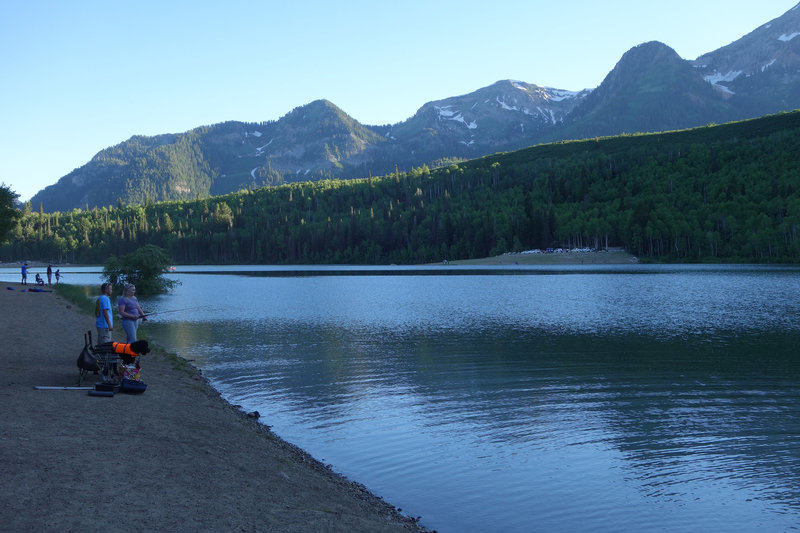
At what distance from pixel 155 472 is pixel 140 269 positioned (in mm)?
81386

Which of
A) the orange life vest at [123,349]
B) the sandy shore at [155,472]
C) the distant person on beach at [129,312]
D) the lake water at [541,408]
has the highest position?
the distant person on beach at [129,312]

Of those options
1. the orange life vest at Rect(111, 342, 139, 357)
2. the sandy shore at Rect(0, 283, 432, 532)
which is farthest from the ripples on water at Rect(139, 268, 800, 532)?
the orange life vest at Rect(111, 342, 139, 357)

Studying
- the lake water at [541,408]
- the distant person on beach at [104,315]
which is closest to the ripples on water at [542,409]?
the lake water at [541,408]

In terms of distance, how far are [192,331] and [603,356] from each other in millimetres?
29792

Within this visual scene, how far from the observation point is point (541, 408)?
22125mm

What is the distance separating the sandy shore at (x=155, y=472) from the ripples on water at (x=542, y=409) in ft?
5.84

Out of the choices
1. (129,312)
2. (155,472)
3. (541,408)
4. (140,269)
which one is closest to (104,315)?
(129,312)

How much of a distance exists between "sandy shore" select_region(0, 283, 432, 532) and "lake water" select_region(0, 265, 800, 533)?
1.83 meters

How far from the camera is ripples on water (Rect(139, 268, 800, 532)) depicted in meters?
13.7

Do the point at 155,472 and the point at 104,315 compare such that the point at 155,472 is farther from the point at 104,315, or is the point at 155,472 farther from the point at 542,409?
the point at 542,409

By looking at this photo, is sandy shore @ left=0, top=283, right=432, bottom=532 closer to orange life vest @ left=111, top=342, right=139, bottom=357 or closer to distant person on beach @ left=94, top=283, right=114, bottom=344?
orange life vest @ left=111, top=342, right=139, bottom=357

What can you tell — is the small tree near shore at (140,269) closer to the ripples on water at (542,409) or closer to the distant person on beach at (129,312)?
the ripples on water at (542,409)

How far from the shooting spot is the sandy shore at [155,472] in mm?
9953

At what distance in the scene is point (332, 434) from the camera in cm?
1938
